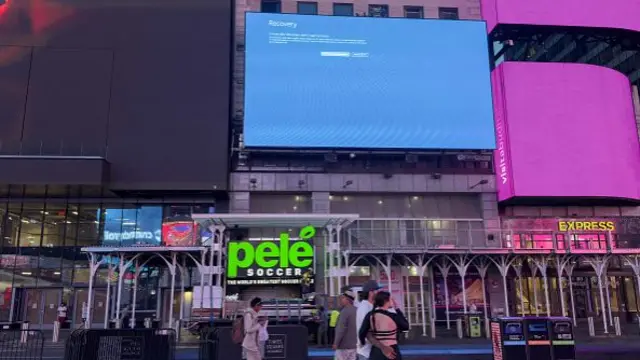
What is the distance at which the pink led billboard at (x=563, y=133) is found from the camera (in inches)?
1172

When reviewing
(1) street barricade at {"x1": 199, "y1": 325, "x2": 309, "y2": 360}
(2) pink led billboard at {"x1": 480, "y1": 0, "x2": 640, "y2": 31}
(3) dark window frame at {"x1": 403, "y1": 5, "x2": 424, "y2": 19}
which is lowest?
(1) street barricade at {"x1": 199, "y1": 325, "x2": 309, "y2": 360}

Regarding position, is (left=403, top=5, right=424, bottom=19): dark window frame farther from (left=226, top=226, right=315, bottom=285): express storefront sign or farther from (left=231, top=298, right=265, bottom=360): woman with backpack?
(left=231, top=298, right=265, bottom=360): woman with backpack

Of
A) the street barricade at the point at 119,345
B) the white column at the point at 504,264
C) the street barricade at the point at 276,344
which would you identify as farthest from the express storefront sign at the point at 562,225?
the street barricade at the point at 119,345

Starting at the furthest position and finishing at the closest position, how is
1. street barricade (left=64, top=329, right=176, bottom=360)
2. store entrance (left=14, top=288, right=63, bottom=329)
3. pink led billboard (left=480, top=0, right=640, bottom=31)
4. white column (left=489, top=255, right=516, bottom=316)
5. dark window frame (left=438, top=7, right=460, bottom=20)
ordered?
dark window frame (left=438, top=7, right=460, bottom=20) < pink led billboard (left=480, top=0, right=640, bottom=31) < store entrance (left=14, top=288, right=63, bottom=329) < white column (left=489, top=255, right=516, bottom=316) < street barricade (left=64, top=329, right=176, bottom=360)

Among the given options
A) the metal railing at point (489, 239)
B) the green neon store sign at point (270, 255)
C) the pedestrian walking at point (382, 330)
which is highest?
the metal railing at point (489, 239)

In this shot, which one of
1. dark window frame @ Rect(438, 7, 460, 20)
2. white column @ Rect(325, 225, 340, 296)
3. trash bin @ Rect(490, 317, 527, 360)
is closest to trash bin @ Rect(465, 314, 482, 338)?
white column @ Rect(325, 225, 340, 296)

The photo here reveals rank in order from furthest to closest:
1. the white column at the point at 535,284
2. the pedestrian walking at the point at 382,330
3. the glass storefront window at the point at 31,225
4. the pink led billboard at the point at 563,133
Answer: the pink led billboard at the point at 563,133 → the glass storefront window at the point at 31,225 → the white column at the point at 535,284 → the pedestrian walking at the point at 382,330

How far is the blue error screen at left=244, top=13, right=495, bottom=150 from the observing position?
29438mm

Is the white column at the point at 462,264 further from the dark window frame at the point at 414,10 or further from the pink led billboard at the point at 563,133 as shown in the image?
the dark window frame at the point at 414,10

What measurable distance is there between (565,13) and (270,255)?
22663mm

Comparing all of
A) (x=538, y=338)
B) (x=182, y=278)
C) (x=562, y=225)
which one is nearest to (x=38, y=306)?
(x=182, y=278)

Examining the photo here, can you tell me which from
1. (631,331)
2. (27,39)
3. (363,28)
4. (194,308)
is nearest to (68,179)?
(27,39)

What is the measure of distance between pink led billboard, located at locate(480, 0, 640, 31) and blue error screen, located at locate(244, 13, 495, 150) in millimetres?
1940

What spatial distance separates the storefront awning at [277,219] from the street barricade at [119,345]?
36.6 ft
